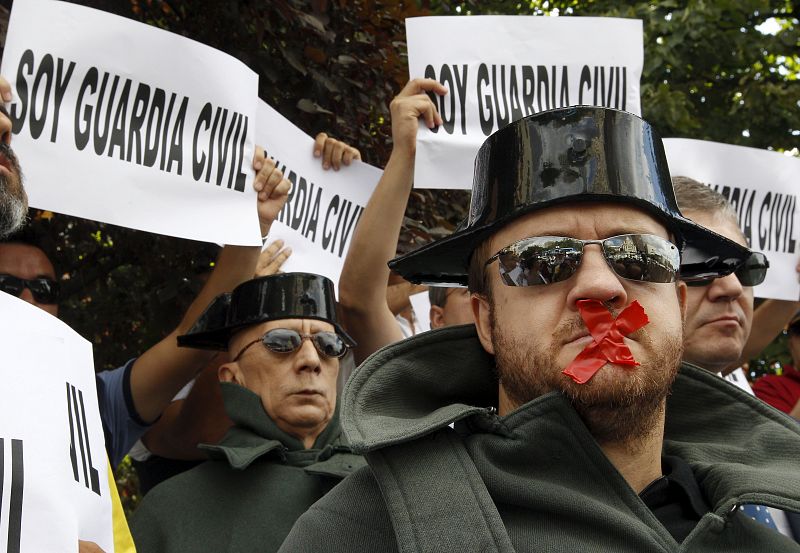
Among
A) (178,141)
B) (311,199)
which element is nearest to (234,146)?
(178,141)

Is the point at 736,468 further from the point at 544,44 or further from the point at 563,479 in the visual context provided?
the point at 544,44

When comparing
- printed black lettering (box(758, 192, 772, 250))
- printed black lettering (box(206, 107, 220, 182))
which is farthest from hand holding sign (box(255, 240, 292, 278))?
printed black lettering (box(758, 192, 772, 250))

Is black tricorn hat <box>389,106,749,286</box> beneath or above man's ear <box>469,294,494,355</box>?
above

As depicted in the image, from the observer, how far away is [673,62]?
7910 mm

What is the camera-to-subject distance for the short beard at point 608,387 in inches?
79.3

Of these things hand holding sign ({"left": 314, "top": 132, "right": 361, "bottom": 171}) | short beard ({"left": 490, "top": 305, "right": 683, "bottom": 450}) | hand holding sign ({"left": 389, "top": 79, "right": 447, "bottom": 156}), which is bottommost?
short beard ({"left": 490, "top": 305, "right": 683, "bottom": 450})

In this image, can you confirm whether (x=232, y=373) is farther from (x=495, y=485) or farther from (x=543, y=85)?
(x=495, y=485)

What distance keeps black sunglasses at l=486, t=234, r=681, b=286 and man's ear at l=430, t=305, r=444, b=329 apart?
1994 mm

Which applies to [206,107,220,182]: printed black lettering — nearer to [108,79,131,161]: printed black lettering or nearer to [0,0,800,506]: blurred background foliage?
[108,79,131,161]: printed black lettering

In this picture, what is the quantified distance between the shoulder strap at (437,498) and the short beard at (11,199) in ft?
4.98

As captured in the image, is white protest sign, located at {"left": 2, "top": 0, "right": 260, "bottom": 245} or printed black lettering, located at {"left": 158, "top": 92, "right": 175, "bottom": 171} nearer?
white protest sign, located at {"left": 2, "top": 0, "right": 260, "bottom": 245}

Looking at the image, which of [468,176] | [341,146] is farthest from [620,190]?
[341,146]

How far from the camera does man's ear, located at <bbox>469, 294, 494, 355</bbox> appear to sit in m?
2.32

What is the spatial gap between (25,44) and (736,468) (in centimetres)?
254
